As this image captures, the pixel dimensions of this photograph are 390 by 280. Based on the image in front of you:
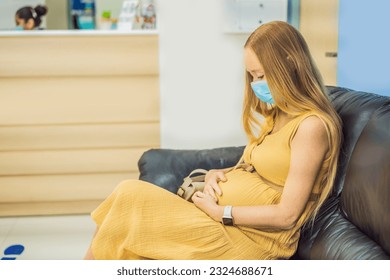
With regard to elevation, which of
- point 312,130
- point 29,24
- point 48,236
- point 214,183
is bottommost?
point 48,236

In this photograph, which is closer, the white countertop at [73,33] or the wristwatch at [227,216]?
the wristwatch at [227,216]

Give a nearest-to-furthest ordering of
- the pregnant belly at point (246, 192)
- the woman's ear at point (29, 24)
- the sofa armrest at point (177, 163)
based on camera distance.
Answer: the pregnant belly at point (246, 192) < the sofa armrest at point (177, 163) < the woman's ear at point (29, 24)


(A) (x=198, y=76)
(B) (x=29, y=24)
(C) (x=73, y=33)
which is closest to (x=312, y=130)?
(A) (x=198, y=76)

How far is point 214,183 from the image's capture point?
5.82 feet

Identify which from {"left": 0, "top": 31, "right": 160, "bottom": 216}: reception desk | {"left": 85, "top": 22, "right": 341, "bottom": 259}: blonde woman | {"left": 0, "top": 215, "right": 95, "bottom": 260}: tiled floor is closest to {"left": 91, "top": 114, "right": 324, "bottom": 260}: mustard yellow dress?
{"left": 85, "top": 22, "right": 341, "bottom": 259}: blonde woman

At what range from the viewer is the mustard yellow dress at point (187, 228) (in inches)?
62.0

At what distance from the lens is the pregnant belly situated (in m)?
1.65

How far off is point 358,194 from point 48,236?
5.40ft

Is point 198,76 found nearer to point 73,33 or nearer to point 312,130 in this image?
point 73,33

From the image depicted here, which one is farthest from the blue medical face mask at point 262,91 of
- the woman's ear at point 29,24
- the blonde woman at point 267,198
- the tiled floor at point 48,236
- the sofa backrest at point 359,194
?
the woman's ear at point 29,24

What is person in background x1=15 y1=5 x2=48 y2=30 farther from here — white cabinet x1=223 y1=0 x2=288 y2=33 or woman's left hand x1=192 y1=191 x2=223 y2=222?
woman's left hand x1=192 y1=191 x2=223 y2=222

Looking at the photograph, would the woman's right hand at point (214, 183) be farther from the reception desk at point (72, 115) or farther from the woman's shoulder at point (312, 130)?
the reception desk at point (72, 115)

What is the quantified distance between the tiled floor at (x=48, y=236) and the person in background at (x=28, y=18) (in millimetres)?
982

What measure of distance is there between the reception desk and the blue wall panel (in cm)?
98
